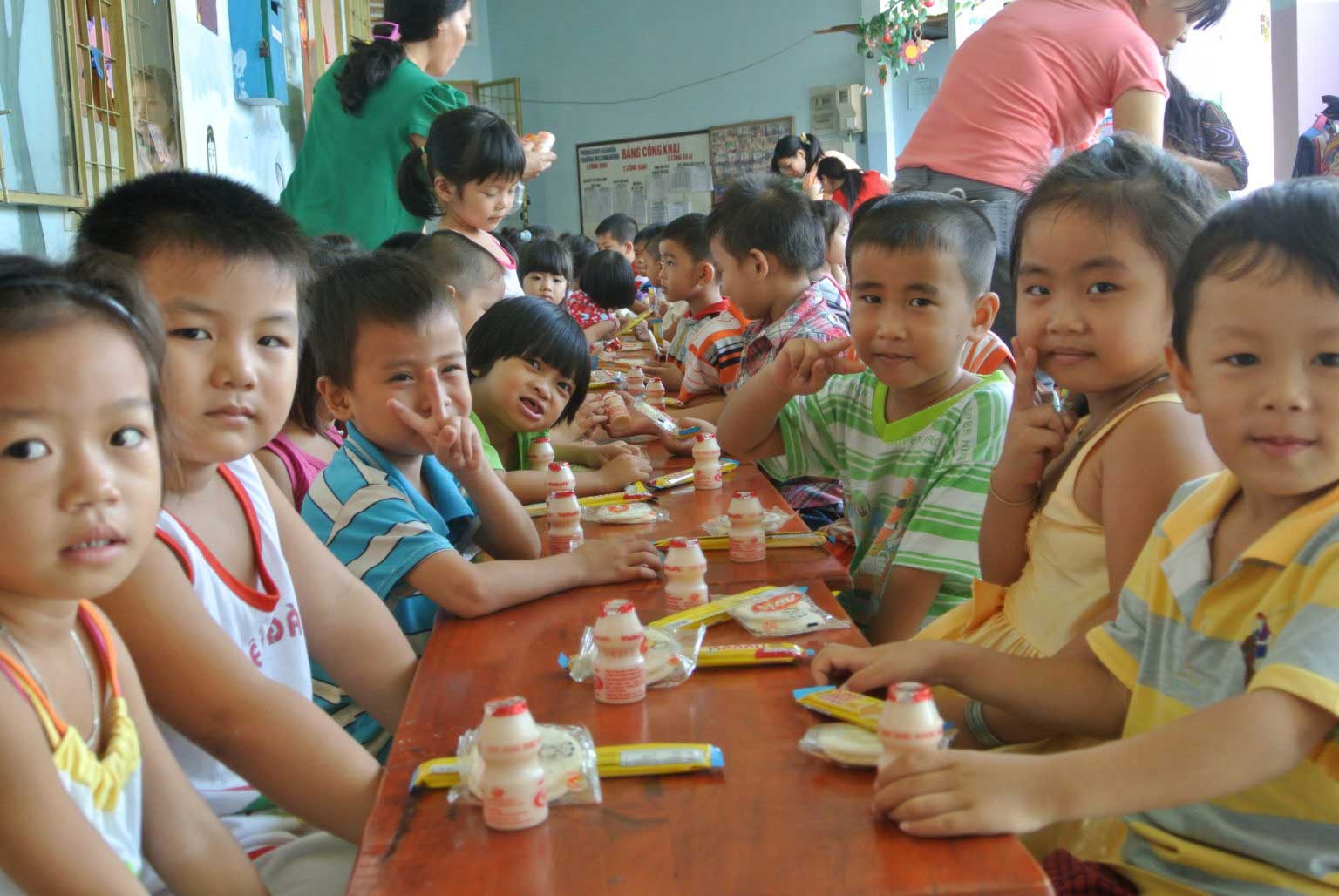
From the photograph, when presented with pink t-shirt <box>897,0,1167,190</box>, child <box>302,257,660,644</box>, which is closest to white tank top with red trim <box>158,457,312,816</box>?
child <box>302,257,660,644</box>

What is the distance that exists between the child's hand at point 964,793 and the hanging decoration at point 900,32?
8.40 metres

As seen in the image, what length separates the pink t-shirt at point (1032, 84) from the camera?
290cm

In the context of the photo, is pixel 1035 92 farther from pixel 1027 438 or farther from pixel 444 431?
pixel 444 431

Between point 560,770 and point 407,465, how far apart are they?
1064 mm

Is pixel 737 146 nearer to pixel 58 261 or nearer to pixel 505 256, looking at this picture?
pixel 505 256

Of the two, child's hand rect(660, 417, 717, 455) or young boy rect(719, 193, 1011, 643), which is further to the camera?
child's hand rect(660, 417, 717, 455)

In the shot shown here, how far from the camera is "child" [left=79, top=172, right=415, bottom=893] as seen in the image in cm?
119

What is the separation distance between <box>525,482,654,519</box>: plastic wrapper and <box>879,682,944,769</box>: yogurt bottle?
1.23m

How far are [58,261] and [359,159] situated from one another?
2758mm

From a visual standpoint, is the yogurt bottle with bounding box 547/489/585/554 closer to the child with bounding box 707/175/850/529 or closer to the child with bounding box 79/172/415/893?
the child with bounding box 79/172/415/893

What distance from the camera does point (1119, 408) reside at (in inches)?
57.6

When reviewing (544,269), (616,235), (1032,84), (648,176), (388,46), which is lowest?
(544,269)

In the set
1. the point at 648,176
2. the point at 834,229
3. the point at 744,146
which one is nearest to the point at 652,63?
the point at 648,176

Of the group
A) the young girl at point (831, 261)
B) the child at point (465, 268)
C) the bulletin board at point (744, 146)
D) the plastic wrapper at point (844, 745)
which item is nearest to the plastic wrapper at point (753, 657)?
the plastic wrapper at point (844, 745)
